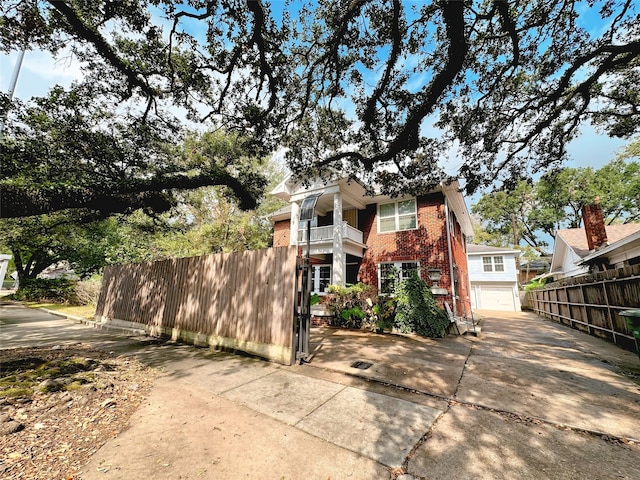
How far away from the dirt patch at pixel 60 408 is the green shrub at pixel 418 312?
24.7 ft

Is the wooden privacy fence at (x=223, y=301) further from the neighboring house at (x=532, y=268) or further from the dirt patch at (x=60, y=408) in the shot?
the neighboring house at (x=532, y=268)

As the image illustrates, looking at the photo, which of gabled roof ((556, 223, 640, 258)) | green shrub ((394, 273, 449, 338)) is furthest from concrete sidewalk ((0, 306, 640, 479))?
gabled roof ((556, 223, 640, 258))

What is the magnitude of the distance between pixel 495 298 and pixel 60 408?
89.6 ft

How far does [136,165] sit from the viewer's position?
311 inches

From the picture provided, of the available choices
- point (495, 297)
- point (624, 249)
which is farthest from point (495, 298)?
point (624, 249)

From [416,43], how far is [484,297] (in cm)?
2329

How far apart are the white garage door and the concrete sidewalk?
19308mm

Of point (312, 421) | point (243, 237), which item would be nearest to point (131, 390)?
point (312, 421)

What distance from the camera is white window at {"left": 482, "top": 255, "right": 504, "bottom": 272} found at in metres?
22.5

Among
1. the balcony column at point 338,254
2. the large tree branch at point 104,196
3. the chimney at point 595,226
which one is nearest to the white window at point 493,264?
the chimney at point 595,226

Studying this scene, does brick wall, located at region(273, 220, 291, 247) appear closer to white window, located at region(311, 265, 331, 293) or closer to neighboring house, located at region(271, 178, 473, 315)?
neighboring house, located at region(271, 178, 473, 315)

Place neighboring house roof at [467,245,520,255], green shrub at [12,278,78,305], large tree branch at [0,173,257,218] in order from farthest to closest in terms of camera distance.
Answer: neighboring house roof at [467,245,520,255] → green shrub at [12,278,78,305] → large tree branch at [0,173,257,218]

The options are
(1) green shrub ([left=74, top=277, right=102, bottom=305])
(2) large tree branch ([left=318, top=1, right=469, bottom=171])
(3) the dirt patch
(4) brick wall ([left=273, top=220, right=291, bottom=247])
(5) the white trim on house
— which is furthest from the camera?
(4) brick wall ([left=273, top=220, right=291, bottom=247])

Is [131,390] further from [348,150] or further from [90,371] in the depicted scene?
[348,150]
